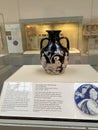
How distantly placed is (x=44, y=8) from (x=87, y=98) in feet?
3.18

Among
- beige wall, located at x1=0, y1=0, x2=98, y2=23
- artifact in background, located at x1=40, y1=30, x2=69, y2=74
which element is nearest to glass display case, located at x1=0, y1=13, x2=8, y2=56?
beige wall, located at x1=0, y1=0, x2=98, y2=23

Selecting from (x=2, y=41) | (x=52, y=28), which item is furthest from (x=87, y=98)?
(x=2, y=41)

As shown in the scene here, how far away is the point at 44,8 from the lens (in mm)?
1337

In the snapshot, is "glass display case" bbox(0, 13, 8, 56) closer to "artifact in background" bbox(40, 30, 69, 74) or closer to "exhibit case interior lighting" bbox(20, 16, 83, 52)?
"exhibit case interior lighting" bbox(20, 16, 83, 52)

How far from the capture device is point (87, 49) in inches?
55.6

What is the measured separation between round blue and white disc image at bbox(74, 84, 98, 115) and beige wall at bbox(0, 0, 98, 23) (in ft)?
2.77

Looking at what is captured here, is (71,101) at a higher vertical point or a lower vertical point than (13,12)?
lower

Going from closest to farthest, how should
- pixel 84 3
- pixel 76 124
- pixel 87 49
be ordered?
pixel 76 124 < pixel 84 3 < pixel 87 49

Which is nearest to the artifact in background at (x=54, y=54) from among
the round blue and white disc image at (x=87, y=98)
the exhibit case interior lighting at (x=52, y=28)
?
the round blue and white disc image at (x=87, y=98)

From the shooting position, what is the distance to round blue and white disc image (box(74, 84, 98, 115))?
25.5 inches

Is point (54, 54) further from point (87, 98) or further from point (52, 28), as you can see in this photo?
point (52, 28)

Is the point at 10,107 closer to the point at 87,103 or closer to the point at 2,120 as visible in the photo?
the point at 2,120

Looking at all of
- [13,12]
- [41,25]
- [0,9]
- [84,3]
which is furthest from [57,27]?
[0,9]

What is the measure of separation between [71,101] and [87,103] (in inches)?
2.8
